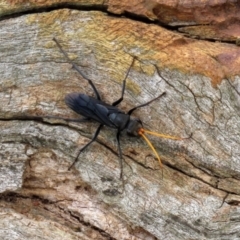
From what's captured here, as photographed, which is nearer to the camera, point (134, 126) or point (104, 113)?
point (134, 126)

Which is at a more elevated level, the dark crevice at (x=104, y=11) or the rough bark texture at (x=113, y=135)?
the dark crevice at (x=104, y=11)

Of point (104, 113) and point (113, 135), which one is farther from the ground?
point (104, 113)

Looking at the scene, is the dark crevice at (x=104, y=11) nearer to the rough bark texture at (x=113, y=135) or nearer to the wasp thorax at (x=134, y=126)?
the rough bark texture at (x=113, y=135)

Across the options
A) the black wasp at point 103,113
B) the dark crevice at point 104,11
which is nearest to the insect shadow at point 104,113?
the black wasp at point 103,113

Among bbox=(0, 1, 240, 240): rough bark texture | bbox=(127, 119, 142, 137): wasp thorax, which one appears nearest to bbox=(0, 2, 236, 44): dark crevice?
bbox=(0, 1, 240, 240): rough bark texture

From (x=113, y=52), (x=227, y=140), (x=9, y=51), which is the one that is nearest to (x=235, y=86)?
(x=227, y=140)

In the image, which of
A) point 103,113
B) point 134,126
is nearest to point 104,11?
point 103,113

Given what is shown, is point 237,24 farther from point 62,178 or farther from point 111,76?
point 62,178

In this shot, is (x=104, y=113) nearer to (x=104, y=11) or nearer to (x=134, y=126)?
(x=134, y=126)
